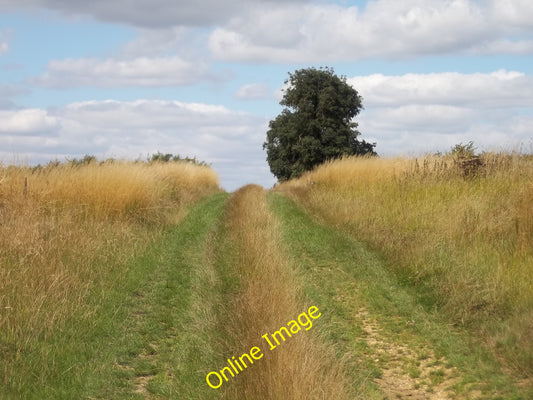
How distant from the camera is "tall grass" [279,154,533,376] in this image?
6730 mm

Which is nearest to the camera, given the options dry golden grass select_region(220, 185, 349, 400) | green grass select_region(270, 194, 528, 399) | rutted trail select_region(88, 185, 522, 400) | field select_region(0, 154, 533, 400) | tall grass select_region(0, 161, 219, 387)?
dry golden grass select_region(220, 185, 349, 400)

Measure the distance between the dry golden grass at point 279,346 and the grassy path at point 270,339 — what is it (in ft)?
0.05

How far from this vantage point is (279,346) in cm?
498

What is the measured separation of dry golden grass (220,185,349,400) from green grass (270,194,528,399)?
41 cm

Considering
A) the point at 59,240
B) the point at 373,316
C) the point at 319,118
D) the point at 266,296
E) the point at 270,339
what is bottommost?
the point at 373,316

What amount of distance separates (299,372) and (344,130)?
37250 millimetres

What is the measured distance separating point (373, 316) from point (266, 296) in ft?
5.36

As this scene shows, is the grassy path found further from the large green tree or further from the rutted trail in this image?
the large green tree

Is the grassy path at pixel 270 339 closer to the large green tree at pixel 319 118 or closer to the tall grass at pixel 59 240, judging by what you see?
the tall grass at pixel 59 240

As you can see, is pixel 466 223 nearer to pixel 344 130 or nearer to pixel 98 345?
pixel 98 345

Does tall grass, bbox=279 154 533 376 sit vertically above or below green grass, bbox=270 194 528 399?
above

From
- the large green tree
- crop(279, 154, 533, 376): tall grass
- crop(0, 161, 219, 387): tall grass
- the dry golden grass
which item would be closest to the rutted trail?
the dry golden grass

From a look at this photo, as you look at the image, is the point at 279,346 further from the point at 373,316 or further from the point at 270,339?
the point at 373,316

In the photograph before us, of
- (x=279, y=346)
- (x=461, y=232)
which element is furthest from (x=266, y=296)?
(x=461, y=232)
